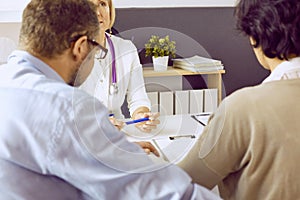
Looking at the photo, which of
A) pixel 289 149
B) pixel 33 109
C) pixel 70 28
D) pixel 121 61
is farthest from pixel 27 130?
pixel 121 61

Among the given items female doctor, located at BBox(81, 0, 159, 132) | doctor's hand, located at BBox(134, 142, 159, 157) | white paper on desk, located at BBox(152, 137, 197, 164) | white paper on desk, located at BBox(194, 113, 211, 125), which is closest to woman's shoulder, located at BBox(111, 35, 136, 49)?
female doctor, located at BBox(81, 0, 159, 132)

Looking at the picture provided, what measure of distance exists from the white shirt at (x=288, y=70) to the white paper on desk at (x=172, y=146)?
0.41 m

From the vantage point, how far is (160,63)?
259 centimetres

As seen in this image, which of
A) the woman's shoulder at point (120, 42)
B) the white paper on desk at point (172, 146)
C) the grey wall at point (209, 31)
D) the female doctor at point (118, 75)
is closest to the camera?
the white paper on desk at point (172, 146)

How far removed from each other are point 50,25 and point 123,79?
1190mm

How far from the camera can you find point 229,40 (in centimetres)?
293

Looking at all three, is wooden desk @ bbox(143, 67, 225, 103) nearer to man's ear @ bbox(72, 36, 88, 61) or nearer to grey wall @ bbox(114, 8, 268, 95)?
grey wall @ bbox(114, 8, 268, 95)

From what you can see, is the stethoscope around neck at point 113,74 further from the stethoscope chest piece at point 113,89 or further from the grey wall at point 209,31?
the grey wall at point 209,31

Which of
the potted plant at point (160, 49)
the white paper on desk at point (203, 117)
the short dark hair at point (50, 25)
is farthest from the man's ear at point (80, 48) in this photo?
the potted plant at point (160, 49)

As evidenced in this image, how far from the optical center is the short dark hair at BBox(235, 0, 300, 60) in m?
0.94

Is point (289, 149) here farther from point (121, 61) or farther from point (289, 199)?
point (121, 61)

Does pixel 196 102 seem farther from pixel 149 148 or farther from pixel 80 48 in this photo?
pixel 80 48

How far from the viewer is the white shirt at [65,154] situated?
30.1 inches

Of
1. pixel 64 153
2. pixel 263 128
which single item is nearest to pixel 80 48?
pixel 64 153
